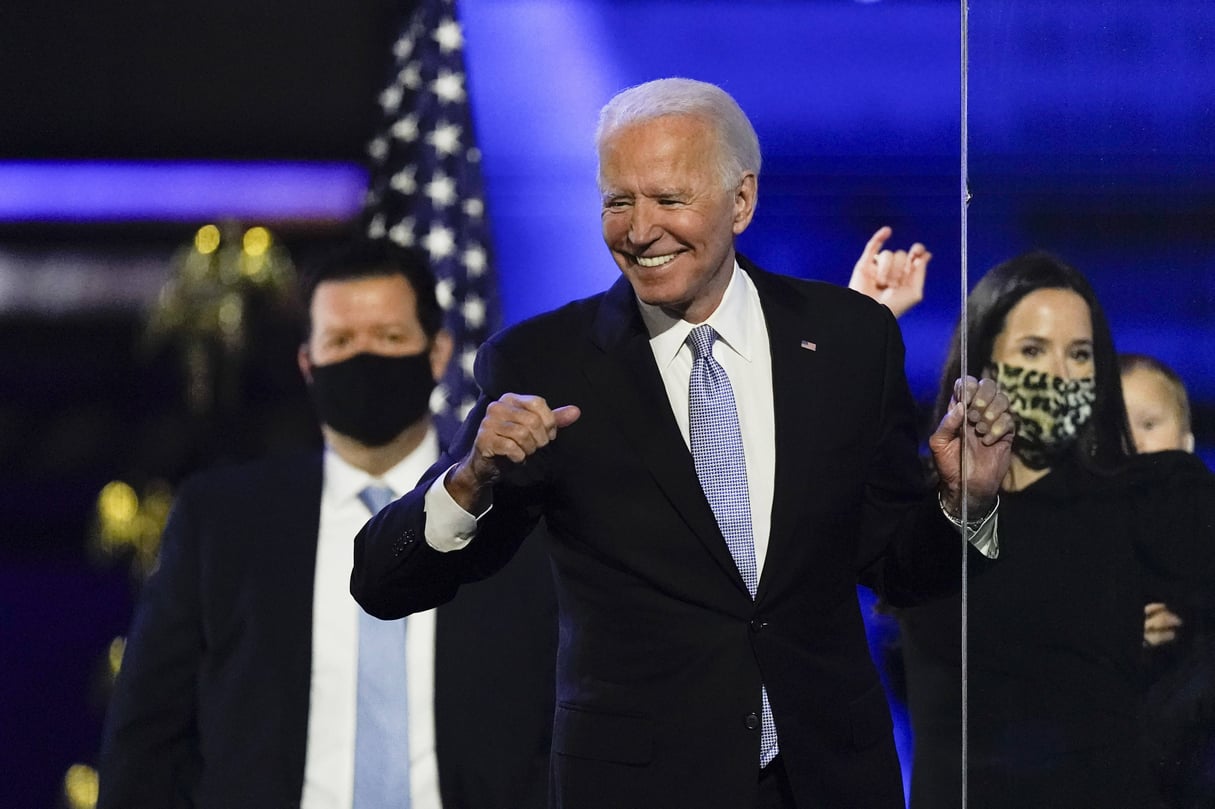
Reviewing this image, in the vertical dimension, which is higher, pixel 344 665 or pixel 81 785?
pixel 344 665

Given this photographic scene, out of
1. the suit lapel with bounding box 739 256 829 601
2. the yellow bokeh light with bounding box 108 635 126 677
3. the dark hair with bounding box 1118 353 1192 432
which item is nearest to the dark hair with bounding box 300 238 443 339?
the yellow bokeh light with bounding box 108 635 126 677

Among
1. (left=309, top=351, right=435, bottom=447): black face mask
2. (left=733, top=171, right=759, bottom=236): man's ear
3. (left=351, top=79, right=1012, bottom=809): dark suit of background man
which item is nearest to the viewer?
(left=351, top=79, right=1012, bottom=809): dark suit of background man

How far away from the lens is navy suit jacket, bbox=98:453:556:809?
281cm

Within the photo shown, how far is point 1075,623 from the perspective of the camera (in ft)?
5.17

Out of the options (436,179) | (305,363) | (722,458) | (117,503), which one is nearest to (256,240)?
(305,363)

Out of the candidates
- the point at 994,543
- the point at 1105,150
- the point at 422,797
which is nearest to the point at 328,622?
the point at 422,797

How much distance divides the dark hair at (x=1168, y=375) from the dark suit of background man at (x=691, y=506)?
184mm

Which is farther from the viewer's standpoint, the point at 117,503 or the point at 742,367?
the point at 117,503

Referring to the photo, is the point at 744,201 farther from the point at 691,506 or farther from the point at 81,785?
the point at 81,785

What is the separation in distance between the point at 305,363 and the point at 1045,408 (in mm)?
1801

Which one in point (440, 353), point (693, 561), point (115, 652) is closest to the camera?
point (693, 561)

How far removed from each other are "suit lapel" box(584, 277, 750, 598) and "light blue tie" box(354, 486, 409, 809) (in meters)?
1.03

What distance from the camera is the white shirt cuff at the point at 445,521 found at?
184cm

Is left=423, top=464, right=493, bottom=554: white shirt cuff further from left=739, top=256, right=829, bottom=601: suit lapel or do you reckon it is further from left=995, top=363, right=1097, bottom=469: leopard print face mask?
left=995, top=363, right=1097, bottom=469: leopard print face mask
